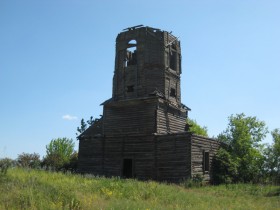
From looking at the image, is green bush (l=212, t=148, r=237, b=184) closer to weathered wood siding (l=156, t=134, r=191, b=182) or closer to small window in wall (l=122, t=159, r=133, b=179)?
weathered wood siding (l=156, t=134, r=191, b=182)

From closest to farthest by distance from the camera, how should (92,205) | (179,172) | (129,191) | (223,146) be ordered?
(92,205)
(129,191)
(179,172)
(223,146)

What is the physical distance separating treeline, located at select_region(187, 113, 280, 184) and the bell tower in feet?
15.2

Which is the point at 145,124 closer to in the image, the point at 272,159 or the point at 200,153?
the point at 200,153

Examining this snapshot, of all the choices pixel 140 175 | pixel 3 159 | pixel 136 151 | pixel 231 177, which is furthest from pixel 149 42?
pixel 3 159

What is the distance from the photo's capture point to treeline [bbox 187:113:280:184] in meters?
28.1

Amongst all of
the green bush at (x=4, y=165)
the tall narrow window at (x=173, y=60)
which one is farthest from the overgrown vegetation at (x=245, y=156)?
the green bush at (x=4, y=165)

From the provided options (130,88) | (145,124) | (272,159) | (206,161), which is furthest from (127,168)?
(272,159)

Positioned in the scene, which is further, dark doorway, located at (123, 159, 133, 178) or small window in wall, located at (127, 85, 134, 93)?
small window in wall, located at (127, 85, 134, 93)

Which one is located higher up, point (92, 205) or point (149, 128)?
point (149, 128)

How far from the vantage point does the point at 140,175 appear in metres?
26.7

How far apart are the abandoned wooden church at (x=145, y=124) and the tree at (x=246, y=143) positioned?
4331mm

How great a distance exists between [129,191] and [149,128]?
44.7 feet

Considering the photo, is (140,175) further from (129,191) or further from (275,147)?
(275,147)

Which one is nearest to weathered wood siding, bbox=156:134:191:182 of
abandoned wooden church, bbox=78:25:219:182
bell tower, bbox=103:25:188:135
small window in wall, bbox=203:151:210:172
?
abandoned wooden church, bbox=78:25:219:182
